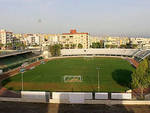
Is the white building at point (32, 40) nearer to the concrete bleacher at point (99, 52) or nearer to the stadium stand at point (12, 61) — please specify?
the concrete bleacher at point (99, 52)

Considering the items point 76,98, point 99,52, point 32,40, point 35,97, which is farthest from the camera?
point 32,40

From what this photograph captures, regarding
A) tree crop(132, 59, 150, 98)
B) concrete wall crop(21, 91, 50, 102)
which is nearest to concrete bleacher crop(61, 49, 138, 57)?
tree crop(132, 59, 150, 98)

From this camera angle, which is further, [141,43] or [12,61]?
[141,43]

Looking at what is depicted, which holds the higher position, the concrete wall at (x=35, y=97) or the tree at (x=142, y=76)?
the tree at (x=142, y=76)

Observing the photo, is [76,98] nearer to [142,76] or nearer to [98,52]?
Answer: [142,76]

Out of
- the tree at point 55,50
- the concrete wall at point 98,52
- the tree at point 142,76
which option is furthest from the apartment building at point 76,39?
the tree at point 142,76

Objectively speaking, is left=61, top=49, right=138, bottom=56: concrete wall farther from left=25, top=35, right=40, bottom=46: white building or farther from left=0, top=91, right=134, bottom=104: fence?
left=0, top=91, right=134, bottom=104: fence

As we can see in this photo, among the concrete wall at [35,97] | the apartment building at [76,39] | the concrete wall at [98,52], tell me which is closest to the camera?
the concrete wall at [35,97]

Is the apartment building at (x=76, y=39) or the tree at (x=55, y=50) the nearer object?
the tree at (x=55, y=50)

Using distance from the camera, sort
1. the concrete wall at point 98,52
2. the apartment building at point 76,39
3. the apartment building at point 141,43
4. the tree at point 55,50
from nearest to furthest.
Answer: the tree at point 55,50
the concrete wall at point 98,52
the apartment building at point 141,43
the apartment building at point 76,39

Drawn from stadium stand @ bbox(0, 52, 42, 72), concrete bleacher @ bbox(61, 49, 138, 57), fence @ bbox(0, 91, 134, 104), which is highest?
concrete bleacher @ bbox(61, 49, 138, 57)

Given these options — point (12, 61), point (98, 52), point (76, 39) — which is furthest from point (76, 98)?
point (76, 39)

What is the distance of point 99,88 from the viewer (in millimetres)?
19875

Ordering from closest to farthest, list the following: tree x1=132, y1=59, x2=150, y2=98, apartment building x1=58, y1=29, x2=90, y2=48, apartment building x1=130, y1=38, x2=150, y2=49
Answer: tree x1=132, y1=59, x2=150, y2=98
apartment building x1=130, y1=38, x2=150, y2=49
apartment building x1=58, y1=29, x2=90, y2=48
